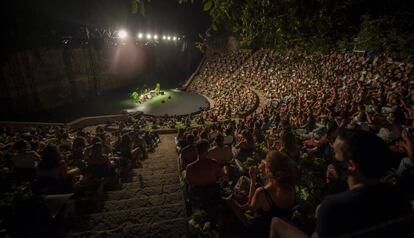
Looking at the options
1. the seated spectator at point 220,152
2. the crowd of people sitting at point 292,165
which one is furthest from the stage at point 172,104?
the seated spectator at point 220,152

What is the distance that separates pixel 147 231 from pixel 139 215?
0.65m

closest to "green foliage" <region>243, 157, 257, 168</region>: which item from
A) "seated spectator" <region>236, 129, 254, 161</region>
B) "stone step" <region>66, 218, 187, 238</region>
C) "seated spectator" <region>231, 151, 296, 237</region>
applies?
"seated spectator" <region>236, 129, 254, 161</region>

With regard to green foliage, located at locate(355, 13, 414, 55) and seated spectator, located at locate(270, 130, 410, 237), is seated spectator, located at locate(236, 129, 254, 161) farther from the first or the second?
seated spectator, located at locate(270, 130, 410, 237)

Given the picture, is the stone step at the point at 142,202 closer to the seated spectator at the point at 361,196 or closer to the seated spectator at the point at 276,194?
the seated spectator at the point at 276,194

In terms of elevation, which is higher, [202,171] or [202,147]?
[202,147]

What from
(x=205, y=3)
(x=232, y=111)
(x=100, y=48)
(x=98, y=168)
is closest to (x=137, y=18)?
(x=100, y=48)

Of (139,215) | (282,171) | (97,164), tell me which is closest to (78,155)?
(97,164)

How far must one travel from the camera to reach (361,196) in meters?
1.76

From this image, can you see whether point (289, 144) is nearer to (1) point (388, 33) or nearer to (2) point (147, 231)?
(2) point (147, 231)

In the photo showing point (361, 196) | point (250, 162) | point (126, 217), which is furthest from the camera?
point (250, 162)

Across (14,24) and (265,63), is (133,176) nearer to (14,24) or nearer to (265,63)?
(14,24)

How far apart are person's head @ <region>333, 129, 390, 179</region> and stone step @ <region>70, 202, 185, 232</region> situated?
3.13m

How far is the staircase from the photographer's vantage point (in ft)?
12.6

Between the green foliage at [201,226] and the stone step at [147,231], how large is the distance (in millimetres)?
141
